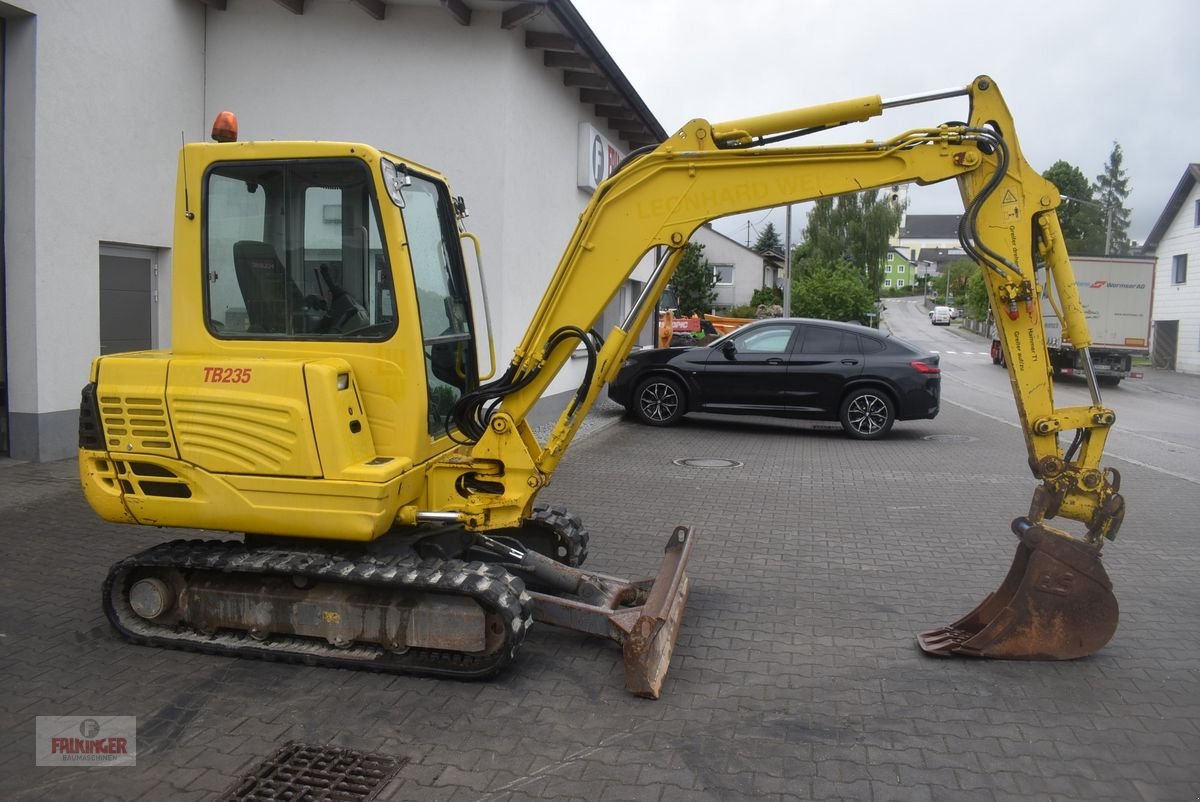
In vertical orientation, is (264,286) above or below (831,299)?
below

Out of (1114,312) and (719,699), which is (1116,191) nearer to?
(1114,312)

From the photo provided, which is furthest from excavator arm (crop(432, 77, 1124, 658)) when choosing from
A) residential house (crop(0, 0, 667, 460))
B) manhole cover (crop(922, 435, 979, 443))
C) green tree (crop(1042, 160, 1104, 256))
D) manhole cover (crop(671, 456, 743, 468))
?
green tree (crop(1042, 160, 1104, 256))

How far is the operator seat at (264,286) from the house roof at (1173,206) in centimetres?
4128

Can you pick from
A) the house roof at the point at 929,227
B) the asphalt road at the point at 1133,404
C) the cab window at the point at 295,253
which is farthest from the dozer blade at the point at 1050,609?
the house roof at the point at 929,227

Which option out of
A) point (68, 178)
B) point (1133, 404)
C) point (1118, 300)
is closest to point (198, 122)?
point (68, 178)

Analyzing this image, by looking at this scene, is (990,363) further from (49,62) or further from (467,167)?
(49,62)

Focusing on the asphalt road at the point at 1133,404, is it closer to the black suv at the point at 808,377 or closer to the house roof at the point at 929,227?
the black suv at the point at 808,377

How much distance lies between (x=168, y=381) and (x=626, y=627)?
8.81 ft

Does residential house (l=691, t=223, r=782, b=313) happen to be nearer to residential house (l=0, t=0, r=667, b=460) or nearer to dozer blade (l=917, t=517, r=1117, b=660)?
residential house (l=0, t=0, r=667, b=460)

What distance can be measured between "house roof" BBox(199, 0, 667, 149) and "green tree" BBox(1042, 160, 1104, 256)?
68.7 metres

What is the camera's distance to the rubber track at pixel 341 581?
4523 mm

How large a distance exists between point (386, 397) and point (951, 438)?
1146 centimetres

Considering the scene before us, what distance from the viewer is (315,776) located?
3725 mm

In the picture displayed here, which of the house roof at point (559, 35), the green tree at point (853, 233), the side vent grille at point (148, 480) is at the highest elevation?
the green tree at point (853, 233)
